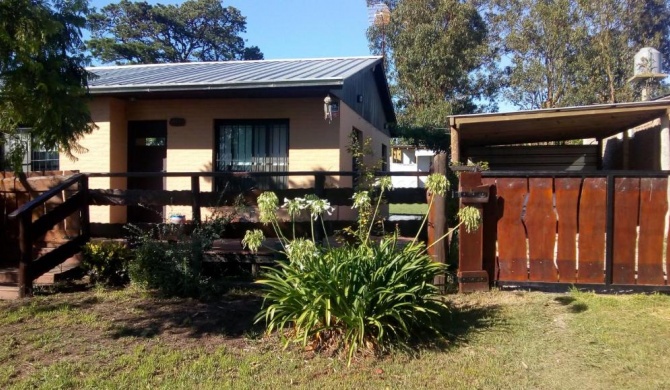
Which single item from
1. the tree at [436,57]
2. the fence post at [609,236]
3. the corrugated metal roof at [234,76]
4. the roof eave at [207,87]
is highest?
the tree at [436,57]

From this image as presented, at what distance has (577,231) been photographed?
6402mm

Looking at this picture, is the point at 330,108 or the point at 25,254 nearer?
the point at 25,254

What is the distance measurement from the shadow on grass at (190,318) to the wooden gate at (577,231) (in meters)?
2.60

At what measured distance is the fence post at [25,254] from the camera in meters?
6.96

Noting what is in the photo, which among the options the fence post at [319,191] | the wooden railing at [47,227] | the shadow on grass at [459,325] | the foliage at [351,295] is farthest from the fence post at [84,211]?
the shadow on grass at [459,325]

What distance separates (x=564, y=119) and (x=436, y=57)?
66.7 feet

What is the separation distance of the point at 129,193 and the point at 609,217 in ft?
20.9

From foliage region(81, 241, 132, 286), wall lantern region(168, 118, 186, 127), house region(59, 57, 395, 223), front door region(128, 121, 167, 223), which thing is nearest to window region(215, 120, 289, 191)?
house region(59, 57, 395, 223)

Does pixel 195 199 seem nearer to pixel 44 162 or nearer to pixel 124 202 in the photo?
pixel 124 202

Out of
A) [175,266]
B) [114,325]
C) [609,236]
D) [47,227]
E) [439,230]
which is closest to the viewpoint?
[114,325]

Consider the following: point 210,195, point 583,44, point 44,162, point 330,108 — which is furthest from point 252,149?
point 583,44

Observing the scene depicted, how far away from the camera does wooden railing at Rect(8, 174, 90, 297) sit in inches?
275

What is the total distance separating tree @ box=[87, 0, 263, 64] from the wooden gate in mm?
37389

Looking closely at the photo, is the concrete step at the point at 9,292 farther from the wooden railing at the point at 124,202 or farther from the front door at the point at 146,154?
the front door at the point at 146,154
